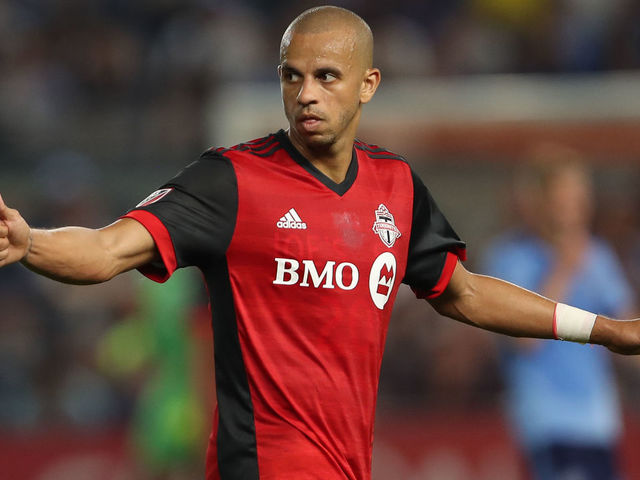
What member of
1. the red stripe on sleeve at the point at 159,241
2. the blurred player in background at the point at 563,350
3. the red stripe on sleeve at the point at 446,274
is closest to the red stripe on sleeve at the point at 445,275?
the red stripe on sleeve at the point at 446,274

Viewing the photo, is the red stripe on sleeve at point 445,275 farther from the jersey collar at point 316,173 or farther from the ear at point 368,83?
the ear at point 368,83

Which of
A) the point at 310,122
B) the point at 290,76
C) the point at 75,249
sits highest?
the point at 290,76

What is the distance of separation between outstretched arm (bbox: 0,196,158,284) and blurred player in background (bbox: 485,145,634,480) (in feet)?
12.3

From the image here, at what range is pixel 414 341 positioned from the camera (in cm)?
1088

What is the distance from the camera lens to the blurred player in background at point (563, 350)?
273 inches

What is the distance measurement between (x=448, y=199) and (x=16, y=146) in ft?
16.2

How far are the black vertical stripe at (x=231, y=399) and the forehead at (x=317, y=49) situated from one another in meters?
0.72

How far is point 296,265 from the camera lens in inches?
154

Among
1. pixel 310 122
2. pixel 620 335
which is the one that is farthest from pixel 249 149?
pixel 620 335

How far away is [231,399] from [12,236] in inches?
40.7

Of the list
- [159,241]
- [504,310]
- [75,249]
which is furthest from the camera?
[504,310]

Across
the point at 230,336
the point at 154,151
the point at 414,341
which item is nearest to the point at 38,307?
the point at 154,151

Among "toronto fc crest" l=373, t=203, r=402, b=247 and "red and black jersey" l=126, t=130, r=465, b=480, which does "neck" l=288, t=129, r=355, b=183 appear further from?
"toronto fc crest" l=373, t=203, r=402, b=247

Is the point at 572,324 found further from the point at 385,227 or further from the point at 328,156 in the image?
the point at 328,156
